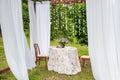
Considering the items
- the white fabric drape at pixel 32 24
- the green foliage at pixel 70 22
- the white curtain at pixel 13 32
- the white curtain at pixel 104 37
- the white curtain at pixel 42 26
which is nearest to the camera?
the white curtain at pixel 104 37

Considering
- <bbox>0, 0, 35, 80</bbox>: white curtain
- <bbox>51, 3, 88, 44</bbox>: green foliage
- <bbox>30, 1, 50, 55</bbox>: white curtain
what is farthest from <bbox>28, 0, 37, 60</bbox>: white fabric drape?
<bbox>51, 3, 88, 44</bbox>: green foliage

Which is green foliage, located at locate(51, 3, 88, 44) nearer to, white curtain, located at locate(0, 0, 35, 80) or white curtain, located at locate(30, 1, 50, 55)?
white curtain, located at locate(30, 1, 50, 55)

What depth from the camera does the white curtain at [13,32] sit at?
5504 millimetres

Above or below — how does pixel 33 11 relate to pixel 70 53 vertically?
above

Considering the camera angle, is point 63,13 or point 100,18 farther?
point 63,13

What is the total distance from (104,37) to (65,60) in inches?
87.6

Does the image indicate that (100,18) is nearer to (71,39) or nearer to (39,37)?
(39,37)

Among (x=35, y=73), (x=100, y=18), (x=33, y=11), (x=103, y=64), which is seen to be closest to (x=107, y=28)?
(x=100, y=18)

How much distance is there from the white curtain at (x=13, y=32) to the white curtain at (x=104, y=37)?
5.38ft

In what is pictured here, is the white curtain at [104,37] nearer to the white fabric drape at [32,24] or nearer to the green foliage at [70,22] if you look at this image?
the white fabric drape at [32,24]

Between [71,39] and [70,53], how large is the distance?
595 centimetres

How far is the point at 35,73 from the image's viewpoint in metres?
7.12

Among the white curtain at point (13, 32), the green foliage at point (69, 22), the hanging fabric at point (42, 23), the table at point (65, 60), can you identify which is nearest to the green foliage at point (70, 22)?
the green foliage at point (69, 22)

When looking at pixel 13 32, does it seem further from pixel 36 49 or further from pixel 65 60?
pixel 36 49
